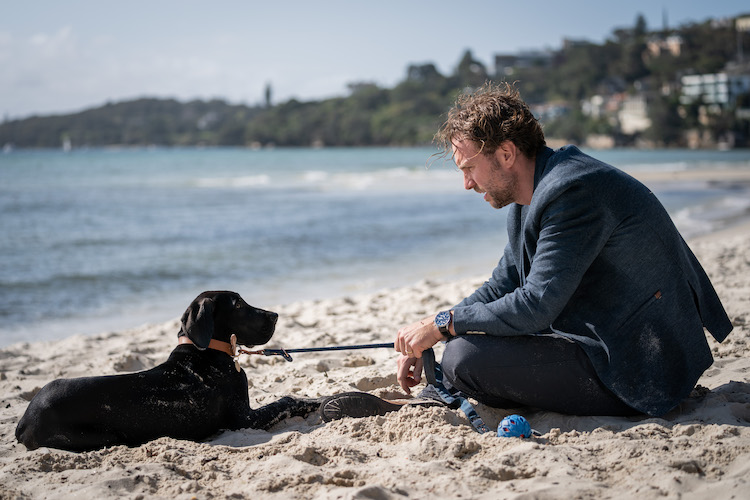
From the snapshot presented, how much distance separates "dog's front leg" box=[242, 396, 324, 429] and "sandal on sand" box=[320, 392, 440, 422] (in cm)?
23

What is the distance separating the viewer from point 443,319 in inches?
116

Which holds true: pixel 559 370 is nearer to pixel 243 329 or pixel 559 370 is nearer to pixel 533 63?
pixel 243 329

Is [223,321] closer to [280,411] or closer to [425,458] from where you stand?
[280,411]

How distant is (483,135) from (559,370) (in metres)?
1.04

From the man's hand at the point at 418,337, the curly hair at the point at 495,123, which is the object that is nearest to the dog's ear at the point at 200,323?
the man's hand at the point at 418,337

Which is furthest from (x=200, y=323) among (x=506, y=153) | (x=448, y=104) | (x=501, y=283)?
(x=448, y=104)

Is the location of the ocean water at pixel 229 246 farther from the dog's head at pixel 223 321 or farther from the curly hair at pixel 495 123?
the dog's head at pixel 223 321

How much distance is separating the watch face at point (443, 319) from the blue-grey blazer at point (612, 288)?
34 millimetres

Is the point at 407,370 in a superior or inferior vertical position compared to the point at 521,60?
inferior

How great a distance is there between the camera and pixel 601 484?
2.32 metres

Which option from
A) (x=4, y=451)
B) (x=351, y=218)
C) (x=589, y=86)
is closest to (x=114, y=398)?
(x=4, y=451)

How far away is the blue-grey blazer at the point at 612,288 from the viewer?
2693mm

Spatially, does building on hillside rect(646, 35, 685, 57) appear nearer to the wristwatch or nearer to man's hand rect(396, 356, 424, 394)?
man's hand rect(396, 356, 424, 394)

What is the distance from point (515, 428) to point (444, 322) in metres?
0.52
